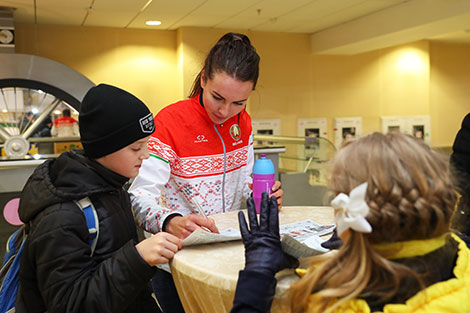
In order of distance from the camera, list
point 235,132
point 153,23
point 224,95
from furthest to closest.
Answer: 1. point 153,23
2. point 235,132
3. point 224,95

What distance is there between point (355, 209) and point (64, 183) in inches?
31.5

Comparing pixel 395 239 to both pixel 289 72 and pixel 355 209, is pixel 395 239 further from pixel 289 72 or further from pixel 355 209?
pixel 289 72

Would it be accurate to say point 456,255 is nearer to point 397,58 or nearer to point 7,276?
point 7,276

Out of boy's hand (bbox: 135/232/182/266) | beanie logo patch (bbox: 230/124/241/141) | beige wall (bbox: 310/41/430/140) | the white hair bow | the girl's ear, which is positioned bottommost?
boy's hand (bbox: 135/232/182/266)

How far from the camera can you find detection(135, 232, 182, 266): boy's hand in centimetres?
126

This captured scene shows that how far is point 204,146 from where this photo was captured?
180cm

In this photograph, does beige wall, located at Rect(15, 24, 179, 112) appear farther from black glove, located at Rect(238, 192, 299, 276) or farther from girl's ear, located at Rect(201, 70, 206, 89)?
black glove, located at Rect(238, 192, 299, 276)

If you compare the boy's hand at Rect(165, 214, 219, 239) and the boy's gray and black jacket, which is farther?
the boy's hand at Rect(165, 214, 219, 239)

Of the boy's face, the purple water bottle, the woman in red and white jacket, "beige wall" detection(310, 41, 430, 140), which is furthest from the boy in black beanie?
"beige wall" detection(310, 41, 430, 140)

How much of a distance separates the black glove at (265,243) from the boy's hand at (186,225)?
1.06 ft

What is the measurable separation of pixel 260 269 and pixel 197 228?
39 cm

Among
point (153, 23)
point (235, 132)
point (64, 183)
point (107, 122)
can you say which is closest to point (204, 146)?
point (235, 132)

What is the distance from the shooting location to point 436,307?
35.8 inches

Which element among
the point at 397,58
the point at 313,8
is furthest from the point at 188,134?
the point at 397,58
